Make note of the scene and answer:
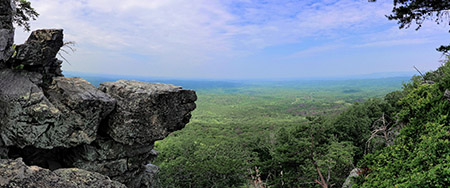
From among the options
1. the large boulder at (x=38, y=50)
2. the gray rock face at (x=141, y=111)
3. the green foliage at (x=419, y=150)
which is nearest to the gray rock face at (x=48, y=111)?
the large boulder at (x=38, y=50)

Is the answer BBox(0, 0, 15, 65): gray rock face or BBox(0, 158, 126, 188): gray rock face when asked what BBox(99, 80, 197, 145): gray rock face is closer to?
BBox(0, 0, 15, 65): gray rock face

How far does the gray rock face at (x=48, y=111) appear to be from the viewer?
8406 millimetres

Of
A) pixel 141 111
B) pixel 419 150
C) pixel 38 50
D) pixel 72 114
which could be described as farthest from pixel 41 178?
pixel 419 150

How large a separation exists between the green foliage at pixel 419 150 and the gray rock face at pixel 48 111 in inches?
405

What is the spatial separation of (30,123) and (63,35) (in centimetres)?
382

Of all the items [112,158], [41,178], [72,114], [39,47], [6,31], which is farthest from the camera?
[112,158]

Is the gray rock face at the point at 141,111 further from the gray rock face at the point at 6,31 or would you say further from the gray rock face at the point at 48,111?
the gray rock face at the point at 6,31

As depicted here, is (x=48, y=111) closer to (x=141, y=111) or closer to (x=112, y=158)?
(x=141, y=111)

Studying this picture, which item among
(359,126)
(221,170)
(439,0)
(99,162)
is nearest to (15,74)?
(99,162)

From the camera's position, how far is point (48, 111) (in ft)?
28.7

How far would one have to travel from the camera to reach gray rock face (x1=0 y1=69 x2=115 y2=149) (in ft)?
27.6

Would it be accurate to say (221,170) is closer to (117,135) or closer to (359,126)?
(117,135)

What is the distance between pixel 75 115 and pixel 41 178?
4627mm

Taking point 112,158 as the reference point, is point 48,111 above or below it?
above
